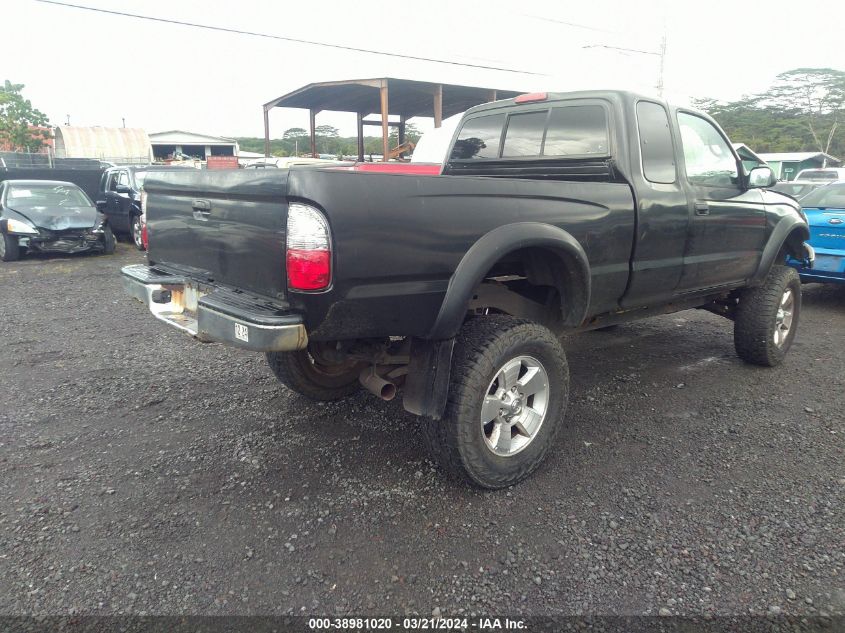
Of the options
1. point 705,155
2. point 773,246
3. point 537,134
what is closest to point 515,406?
point 537,134

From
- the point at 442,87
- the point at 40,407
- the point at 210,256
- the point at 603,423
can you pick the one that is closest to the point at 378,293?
the point at 210,256

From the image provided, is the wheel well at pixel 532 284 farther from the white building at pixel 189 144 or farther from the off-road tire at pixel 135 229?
the white building at pixel 189 144

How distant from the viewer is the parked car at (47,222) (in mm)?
10875

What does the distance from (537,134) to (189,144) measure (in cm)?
4669

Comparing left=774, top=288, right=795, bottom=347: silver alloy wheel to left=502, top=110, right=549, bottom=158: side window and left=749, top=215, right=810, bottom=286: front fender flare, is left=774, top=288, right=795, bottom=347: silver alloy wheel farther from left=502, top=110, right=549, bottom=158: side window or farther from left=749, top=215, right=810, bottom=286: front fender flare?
left=502, top=110, right=549, bottom=158: side window

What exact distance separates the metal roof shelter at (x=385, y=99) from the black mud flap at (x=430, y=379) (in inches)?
561

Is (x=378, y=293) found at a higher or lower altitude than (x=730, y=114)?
lower

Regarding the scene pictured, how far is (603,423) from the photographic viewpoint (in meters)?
3.99

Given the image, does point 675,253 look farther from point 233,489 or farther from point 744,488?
point 233,489

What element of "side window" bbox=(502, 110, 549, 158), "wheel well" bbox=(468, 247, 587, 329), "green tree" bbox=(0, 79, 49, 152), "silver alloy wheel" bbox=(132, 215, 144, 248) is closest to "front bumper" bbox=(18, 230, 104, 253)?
"silver alloy wheel" bbox=(132, 215, 144, 248)

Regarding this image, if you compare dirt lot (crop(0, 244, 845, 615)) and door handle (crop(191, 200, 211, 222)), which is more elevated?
door handle (crop(191, 200, 211, 222))

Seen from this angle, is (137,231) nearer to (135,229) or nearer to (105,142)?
(135,229)

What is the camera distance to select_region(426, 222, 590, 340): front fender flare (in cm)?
277

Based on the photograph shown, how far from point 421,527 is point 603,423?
1673 millimetres
